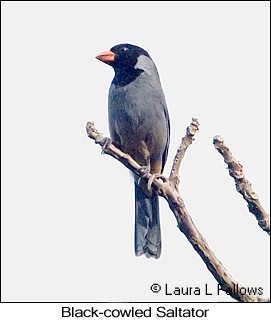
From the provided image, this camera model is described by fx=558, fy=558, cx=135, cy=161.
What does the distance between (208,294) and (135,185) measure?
2.23 m

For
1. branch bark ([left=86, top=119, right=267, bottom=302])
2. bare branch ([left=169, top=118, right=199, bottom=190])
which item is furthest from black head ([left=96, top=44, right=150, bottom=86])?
bare branch ([left=169, top=118, right=199, bottom=190])

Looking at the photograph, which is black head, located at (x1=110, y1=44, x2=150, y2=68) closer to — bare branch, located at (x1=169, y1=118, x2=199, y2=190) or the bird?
the bird

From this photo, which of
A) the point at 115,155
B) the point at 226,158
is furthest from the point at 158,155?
the point at 226,158

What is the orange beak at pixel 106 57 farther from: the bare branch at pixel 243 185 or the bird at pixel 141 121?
the bare branch at pixel 243 185

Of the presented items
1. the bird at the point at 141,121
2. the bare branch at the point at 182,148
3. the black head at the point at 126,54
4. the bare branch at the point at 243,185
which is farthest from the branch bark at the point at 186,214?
the black head at the point at 126,54

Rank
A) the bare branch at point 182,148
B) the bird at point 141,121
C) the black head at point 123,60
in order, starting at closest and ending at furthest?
the bare branch at point 182,148 < the bird at point 141,121 < the black head at point 123,60

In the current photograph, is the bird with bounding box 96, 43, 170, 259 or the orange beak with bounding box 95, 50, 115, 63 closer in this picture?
the bird with bounding box 96, 43, 170, 259

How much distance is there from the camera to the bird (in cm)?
517

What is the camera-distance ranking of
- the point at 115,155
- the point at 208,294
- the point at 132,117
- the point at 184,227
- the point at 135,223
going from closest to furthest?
1. the point at 184,227
2. the point at 208,294
3. the point at 115,155
4. the point at 132,117
5. the point at 135,223

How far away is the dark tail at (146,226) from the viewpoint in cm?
523

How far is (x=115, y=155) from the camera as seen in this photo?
381 centimetres

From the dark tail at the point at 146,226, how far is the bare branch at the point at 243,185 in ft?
8.18

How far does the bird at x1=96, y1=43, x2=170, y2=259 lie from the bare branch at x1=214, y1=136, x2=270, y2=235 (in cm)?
226
